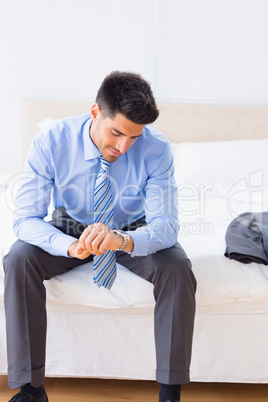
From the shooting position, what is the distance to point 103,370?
1.83m

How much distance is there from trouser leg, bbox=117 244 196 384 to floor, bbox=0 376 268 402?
0.29 m

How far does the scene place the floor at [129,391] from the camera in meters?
1.83

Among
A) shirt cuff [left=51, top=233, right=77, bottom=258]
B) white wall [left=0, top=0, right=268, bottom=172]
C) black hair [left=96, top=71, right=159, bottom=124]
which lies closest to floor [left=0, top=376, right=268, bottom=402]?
shirt cuff [left=51, top=233, right=77, bottom=258]

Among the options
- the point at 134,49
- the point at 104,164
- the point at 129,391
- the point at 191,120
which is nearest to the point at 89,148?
the point at 104,164

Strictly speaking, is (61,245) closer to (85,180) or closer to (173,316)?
(85,180)

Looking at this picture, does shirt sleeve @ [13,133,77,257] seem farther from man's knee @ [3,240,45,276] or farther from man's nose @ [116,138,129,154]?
man's nose @ [116,138,129,154]

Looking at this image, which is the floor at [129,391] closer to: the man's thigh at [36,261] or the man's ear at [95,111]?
the man's thigh at [36,261]

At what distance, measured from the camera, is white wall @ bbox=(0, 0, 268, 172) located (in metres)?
3.37

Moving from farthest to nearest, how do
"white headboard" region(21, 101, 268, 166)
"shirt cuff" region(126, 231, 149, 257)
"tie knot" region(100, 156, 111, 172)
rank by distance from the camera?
"white headboard" region(21, 101, 268, 166) < "tie knot" region(100, 156, 111, 172) < "shirt cuff" region(126, 231, 149, 257)

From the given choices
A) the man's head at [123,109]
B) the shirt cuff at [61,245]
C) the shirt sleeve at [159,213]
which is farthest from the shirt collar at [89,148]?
the shirt cuff at [61,245]

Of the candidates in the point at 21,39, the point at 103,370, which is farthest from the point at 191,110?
the point at 103,370

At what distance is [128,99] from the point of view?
5.25 feet

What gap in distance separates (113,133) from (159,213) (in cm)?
34

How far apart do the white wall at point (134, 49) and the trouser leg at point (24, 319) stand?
2068 mm
